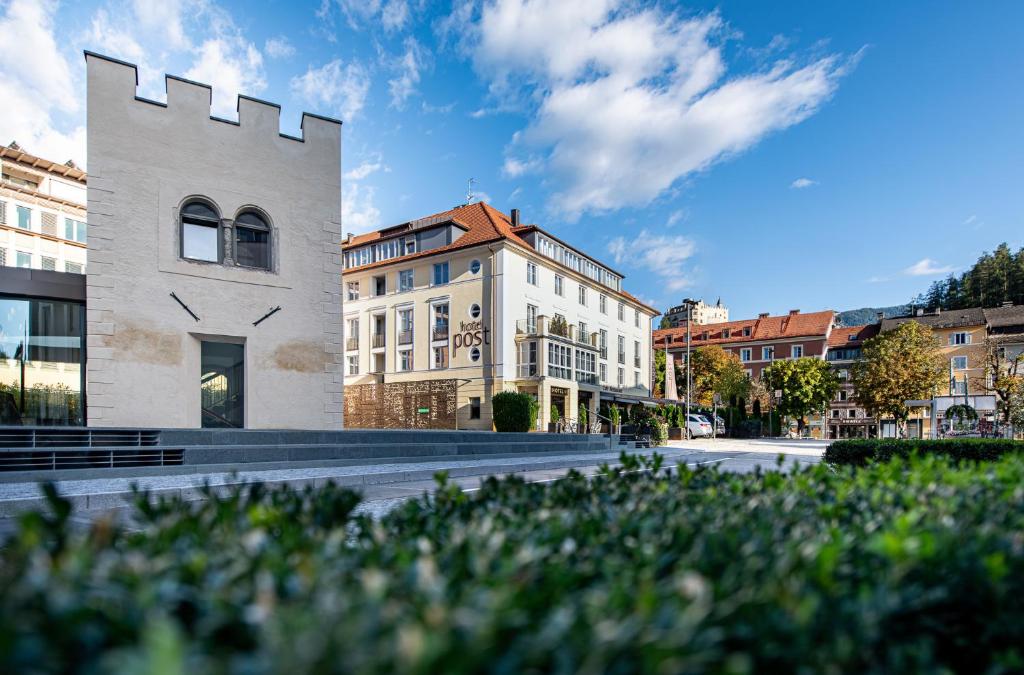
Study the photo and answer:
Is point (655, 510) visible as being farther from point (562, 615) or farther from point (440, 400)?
point (440, 400)

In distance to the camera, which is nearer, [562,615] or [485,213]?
[562,615]

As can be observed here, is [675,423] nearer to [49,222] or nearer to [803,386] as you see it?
[803,386]

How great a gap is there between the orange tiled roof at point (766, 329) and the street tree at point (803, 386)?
61.3 feet

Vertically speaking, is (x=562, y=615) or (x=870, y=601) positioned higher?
(x=562, y=615)

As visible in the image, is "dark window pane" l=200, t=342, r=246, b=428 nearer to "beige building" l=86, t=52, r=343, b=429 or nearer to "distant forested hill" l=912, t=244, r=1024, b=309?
"beige building" l=86, t=52, r=343, b=429

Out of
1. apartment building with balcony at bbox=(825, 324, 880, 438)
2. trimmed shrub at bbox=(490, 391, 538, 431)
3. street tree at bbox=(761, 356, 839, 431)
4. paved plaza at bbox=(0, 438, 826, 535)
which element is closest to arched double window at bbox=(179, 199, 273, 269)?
paved plaza at bbox=(0, 438, 826, 535)

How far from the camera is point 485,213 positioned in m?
40.8

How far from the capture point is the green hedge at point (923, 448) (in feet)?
39.8

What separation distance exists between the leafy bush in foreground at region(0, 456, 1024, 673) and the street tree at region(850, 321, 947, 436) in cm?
4471

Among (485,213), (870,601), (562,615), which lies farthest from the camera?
(485,213)

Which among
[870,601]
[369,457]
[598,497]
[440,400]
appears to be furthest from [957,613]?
[440,400]

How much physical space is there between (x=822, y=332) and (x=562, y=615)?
82.8 metres

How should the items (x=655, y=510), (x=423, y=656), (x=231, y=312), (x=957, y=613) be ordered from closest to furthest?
(x=423, y=656), (x=957, y=613), (x=655, y=510), (x=231, y=312)

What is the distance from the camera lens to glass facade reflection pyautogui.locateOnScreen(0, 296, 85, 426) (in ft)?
48.6
